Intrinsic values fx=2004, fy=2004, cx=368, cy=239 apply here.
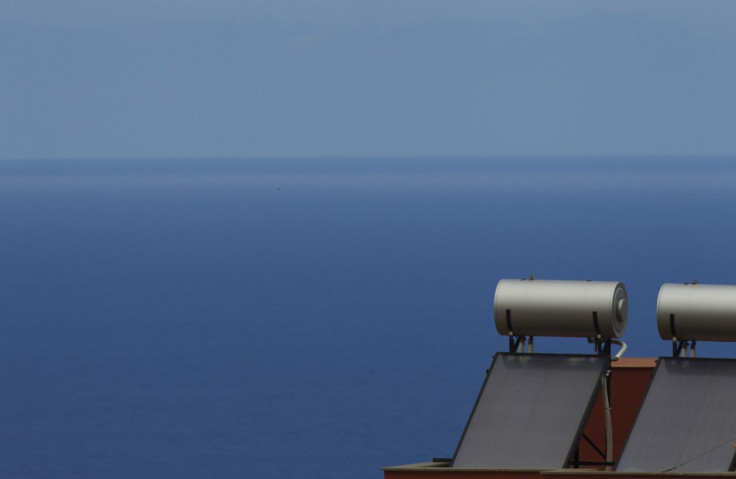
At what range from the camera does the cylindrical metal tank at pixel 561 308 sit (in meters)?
22.9

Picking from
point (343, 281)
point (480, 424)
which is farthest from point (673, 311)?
point (343, 281)

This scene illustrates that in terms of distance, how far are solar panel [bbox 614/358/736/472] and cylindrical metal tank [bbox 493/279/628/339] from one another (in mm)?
808

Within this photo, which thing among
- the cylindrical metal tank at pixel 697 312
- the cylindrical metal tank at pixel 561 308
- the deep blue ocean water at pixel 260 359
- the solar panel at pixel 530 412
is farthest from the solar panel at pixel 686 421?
the deep blue ocean water at pixel 260 359

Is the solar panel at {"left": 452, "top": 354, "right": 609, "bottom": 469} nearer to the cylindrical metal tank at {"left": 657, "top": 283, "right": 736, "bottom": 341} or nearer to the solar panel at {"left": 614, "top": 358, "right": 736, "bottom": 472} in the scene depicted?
the solar panel at {"left": 614, "top": 358, "right": 736, "bottom": 472}

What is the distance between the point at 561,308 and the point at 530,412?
1250 millimetres

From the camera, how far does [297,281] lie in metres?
183

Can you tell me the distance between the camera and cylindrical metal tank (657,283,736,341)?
73.1 feet

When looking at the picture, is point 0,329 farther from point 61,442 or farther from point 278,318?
point 61,442

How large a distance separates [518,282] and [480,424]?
1.71 metres

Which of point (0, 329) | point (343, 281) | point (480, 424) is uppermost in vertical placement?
point (343, 281)

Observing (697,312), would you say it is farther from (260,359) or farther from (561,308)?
(260,359)

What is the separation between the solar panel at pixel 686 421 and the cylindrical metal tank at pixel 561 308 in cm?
81

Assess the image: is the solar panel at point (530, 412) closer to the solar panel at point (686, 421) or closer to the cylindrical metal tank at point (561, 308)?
the cylindrical metal tank at point (561, 308)

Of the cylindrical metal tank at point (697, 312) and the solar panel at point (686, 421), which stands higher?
the cylindrical metal tank at point (697, 312)
